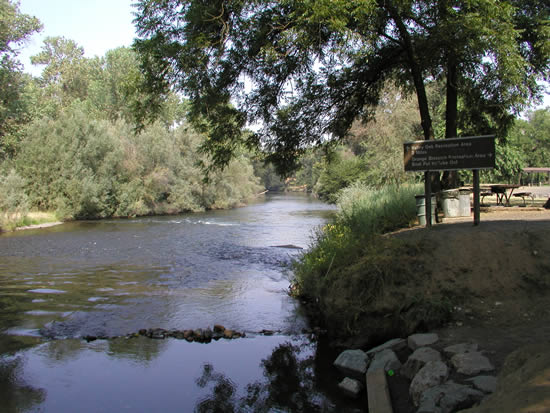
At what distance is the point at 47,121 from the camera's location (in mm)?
38625

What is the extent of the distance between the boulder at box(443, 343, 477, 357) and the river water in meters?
1.50

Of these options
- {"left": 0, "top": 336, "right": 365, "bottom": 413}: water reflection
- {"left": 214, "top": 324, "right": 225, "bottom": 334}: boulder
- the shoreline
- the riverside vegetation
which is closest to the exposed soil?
the riverside vegetation

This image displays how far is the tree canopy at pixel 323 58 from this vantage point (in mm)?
11000

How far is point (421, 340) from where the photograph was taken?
649 cm

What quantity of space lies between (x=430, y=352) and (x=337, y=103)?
11.5 metres

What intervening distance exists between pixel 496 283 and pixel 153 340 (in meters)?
6.28

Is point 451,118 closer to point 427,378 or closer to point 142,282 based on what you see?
point 142,282

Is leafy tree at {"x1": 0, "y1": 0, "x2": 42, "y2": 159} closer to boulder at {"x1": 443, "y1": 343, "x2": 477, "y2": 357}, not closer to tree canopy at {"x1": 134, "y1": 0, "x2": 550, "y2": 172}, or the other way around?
tree canopy at {"x1": 134, "y1": 0, "x2": 550, "y2": 172}


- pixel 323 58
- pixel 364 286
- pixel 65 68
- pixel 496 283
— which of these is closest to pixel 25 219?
pixel 323 58

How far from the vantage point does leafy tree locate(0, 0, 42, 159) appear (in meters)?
35.1

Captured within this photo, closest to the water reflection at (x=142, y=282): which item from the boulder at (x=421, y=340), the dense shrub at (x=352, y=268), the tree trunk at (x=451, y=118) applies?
the dense shrub at (x=352, y=268)

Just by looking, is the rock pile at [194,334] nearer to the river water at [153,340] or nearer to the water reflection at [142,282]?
the river water at [153,340]

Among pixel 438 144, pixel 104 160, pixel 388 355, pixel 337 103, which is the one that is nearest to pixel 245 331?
pixel 388 355

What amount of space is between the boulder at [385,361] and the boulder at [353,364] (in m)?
Answer: 0.16
